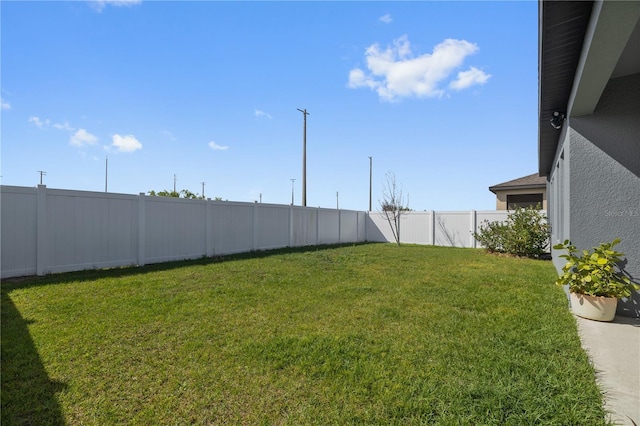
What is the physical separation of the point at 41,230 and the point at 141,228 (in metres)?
1.98

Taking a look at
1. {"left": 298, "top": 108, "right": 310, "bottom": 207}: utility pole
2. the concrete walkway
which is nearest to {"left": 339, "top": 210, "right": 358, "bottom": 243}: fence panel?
{"left": 298, "top": 108, "right": 310, "bottom": 207}: utility pole

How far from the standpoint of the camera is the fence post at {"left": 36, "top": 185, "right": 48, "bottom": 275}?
20.0 feet

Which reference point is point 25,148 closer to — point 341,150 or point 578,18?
point 341,150

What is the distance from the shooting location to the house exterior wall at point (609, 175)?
12.9ft

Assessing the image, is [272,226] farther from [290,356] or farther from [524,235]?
[290,356]

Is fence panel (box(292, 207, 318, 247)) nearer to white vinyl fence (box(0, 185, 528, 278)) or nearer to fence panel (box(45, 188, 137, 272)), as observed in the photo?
white vinyl fence (box(0, 185, 528, 278))

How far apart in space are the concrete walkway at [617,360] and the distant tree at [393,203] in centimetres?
1260

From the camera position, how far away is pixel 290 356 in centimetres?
278

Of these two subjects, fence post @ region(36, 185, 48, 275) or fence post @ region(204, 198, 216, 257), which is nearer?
fence post @ region(36, 185, 48, 275)

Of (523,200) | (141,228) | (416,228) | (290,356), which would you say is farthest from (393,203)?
(290,356)

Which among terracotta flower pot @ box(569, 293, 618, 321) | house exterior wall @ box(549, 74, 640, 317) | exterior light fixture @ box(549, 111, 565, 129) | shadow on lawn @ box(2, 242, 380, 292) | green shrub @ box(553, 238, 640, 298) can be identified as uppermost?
exterior light fixture @ box(549, 111, 565, 129)

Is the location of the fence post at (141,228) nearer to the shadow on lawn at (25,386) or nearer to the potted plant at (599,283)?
the shadow on lawn at (25,386)

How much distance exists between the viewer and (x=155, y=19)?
6.93 m

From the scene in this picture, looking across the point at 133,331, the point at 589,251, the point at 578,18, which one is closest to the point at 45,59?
the point at 133,331
